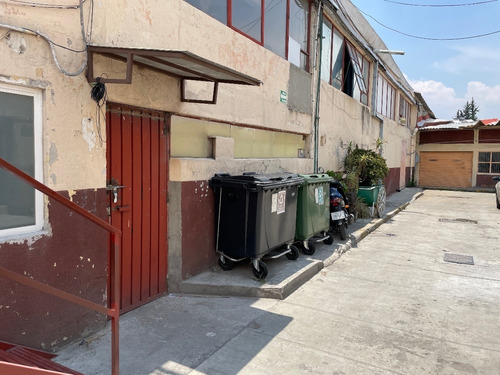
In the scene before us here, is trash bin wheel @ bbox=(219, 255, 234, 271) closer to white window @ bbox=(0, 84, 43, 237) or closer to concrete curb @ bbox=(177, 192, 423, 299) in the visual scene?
concrete curb @ bbox=(177, 192, 423, 299)

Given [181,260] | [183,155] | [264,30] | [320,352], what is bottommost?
[320,352]

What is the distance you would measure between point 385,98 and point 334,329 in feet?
50.6

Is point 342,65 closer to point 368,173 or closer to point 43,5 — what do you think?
point 368,173

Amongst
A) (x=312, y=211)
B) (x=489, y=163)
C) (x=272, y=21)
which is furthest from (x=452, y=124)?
(x=312, y=211)

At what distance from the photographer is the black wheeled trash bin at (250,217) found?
5.33 meters

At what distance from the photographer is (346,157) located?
38.5 ft

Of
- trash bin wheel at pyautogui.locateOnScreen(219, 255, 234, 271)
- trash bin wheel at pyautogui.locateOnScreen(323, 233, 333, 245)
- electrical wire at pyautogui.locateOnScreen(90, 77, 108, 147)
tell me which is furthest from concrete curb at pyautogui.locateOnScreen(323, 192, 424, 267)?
electrical wire at pyautogui.locateOnScreen(90, 77, 108, 147)

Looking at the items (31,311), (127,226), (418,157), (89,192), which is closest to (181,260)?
(127,226)

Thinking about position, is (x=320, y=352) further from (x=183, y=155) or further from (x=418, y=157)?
(x=418, y=157)

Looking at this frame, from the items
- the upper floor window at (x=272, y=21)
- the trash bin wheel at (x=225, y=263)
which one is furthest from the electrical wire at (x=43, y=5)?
the trash bin wheel at (x=225, y=263)

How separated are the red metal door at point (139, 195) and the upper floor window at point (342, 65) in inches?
249

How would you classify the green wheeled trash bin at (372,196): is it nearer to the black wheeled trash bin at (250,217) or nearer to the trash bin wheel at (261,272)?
the black wheeled trash bin at (250,217)

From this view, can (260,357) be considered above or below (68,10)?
below

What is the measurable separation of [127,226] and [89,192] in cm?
82
